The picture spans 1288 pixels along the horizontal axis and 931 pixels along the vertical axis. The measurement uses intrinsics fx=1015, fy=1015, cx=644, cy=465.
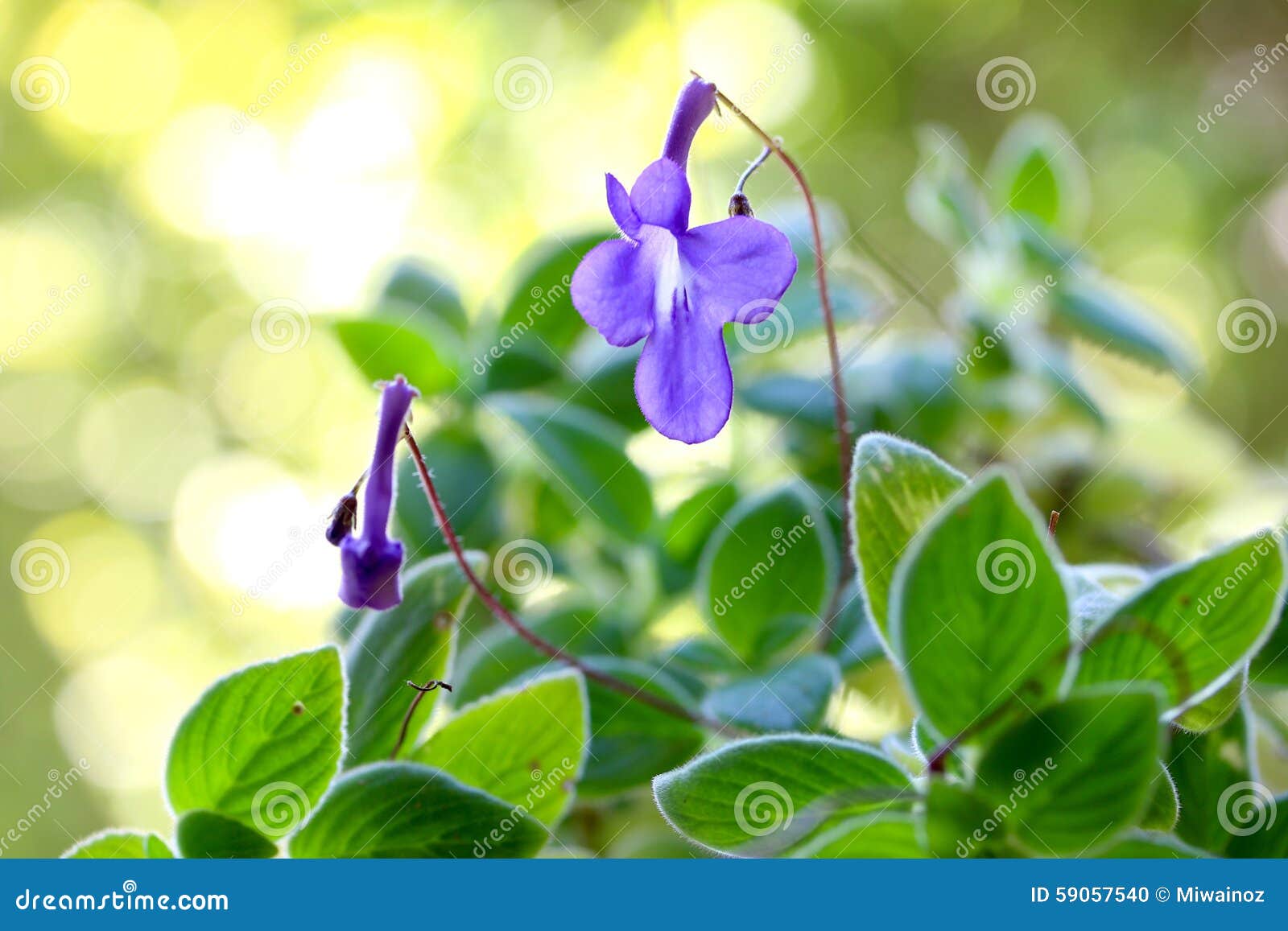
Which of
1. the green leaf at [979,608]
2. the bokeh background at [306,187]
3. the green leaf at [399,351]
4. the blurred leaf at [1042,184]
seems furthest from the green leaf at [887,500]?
the bokeh background at [306,187]

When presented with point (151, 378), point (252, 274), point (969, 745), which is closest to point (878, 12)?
point (252, 274)

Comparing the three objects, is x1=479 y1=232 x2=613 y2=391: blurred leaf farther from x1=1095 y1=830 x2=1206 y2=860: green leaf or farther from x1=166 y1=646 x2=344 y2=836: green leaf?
x1=1095 y1=830 x2=1206 y2=860: green leaf

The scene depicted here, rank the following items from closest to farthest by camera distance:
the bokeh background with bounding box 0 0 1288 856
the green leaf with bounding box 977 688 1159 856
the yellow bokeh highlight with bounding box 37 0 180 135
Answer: the green leaf with bounding box 977 688 1159 856, the bokeh background with bounding box 0 0 1288 856, the yellow bokeh highlight with bounding box 37 0 180 135

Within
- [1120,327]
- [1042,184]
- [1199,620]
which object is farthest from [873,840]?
[1042,184]

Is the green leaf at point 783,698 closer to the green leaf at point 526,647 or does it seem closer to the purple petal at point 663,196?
the green leaf at point 526,647

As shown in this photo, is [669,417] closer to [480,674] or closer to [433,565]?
[433,565]

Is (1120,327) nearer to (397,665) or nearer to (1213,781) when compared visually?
(1213,781)

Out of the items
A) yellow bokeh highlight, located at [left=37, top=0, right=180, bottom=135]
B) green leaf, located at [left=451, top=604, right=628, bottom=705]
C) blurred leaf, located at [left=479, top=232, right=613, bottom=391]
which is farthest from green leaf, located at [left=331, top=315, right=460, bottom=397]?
yellow bokeh highlight, located at [left=37, top=0, right=180, bottom=135]
